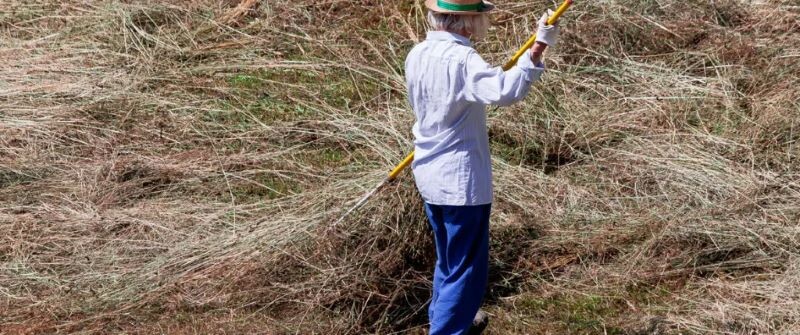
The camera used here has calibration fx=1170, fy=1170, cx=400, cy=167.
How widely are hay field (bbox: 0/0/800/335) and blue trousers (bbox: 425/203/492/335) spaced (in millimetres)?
583

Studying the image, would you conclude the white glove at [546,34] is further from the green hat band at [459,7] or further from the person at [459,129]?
the green hat band at [459,7]

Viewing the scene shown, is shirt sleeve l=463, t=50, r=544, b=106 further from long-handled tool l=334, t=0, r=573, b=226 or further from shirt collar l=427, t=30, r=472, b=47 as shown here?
long-handled tool l=334, t=0, r=573, b=226

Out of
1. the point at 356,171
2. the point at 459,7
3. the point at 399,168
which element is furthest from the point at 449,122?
the point at 356,171

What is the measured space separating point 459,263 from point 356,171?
189 cm

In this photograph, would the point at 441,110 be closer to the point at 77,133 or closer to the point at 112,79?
the point at 77,133

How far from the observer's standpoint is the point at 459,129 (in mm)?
4066

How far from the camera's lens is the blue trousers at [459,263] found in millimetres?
4176

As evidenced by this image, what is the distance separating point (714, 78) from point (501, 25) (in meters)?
1.53

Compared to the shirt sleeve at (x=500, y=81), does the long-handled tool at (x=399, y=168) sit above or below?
below

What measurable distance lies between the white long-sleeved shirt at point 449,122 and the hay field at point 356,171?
35.6 inches

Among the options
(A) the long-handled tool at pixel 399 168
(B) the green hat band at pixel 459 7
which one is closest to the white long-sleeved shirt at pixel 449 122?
(B) the green hat band at pixel 459 7

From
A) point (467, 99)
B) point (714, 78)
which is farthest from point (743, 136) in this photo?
point (467, 99)

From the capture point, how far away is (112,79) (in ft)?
24.7

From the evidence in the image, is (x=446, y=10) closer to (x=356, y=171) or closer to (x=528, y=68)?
(x=528, y=68)
